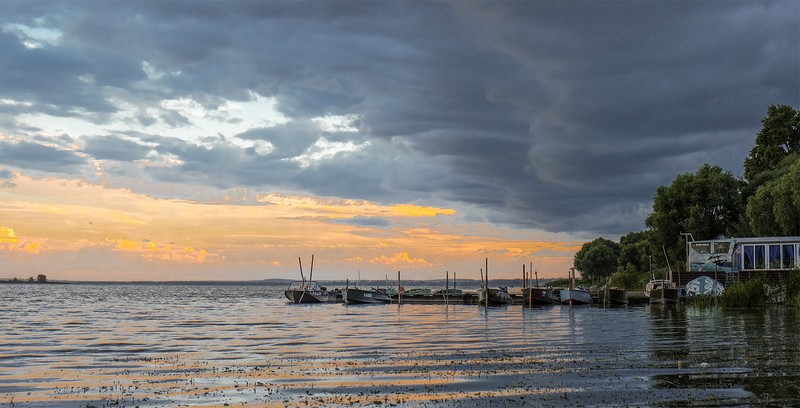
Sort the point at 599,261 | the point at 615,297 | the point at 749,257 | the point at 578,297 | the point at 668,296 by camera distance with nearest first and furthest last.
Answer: the point at 749,257
the point at 668,296
the point at 615,297
the point at 578,297
the point at 599,261

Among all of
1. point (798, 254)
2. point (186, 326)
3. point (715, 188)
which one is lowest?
point (186, 326)

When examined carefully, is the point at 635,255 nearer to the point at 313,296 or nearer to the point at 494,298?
the point at 494,298

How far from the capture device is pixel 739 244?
63500 mm

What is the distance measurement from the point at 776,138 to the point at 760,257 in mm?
35981

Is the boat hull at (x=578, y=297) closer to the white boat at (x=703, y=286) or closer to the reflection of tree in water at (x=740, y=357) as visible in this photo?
the white boat at (x=703, y=286)

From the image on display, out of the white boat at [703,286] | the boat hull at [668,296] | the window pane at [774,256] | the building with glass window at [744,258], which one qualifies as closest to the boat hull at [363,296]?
the boat hull at [668,296]

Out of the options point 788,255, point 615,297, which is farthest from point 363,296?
point 788,255

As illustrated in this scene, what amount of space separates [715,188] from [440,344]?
61.1 meters

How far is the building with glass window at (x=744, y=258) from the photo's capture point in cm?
6056

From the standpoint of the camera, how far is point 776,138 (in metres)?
91.7

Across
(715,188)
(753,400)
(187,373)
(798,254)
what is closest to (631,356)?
(753,400)

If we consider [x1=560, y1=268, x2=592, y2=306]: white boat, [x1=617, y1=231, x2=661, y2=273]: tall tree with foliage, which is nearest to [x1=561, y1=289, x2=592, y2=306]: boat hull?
[x1=560, y1=268, x2=592, y2=306]: white boat

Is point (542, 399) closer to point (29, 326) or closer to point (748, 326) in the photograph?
point (748, 326)

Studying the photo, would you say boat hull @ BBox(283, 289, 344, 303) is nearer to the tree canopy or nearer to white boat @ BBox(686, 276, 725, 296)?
the tree canopy
